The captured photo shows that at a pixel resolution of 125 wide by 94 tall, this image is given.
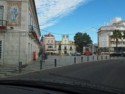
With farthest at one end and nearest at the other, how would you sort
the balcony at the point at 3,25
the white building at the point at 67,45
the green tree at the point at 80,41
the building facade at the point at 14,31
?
the white building at the point at 67,45 → the green tree at the point at 80,41 → the building facade at the point at 14,31 → the balcony at the point at 3,25

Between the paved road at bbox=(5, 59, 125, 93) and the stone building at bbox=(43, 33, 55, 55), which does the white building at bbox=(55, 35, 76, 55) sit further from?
the paved road at bbox=(5, 59, 125, 93)

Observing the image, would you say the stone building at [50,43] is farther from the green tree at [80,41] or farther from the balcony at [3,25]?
the balcony at [3,25]

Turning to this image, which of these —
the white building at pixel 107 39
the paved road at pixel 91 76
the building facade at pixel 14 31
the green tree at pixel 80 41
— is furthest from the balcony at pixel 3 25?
the green tree at pixel 80 41

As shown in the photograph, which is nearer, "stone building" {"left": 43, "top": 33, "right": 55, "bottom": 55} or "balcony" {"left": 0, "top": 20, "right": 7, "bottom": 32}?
"balcony" {"left": 0, "top": 20, "right": 7, "bottom": 32}

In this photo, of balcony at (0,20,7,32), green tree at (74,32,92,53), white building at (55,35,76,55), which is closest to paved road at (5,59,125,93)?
balcony at (0,20,7,32)

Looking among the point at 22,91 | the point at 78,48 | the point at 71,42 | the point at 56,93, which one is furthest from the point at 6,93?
the point at 71,42

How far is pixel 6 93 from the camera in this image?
3.16m

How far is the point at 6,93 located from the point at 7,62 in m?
29.2

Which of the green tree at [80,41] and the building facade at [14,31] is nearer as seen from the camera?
the building facade at [14,31]

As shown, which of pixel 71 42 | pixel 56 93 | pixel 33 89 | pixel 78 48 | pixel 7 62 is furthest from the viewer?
pixel 71 42

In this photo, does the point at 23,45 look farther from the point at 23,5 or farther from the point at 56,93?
the point at 56,93

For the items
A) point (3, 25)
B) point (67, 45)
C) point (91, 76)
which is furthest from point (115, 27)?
point (91, 76)

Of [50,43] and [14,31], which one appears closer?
[14,31]

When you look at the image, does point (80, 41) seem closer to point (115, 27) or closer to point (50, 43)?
point (50, 43)
